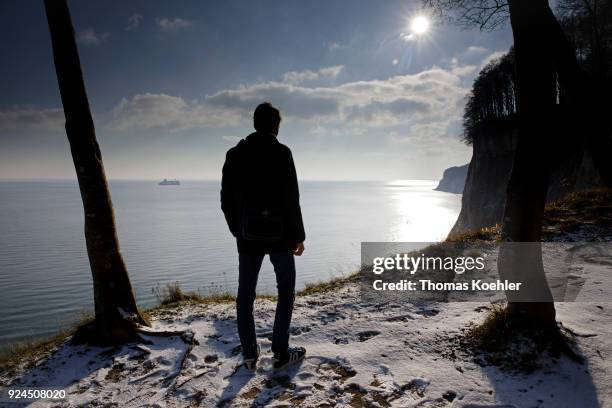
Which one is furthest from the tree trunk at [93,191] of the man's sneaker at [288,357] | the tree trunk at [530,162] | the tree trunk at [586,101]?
the tree trunk at [586,101]

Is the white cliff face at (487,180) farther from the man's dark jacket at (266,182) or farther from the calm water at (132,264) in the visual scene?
the man's dark jacket at (266,182)

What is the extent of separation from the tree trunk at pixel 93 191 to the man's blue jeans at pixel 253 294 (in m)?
1.90

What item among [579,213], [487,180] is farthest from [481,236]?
[487,180]

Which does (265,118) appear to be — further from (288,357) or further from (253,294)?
(288,357)

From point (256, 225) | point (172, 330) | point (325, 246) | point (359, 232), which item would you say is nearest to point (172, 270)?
point (325, 246)

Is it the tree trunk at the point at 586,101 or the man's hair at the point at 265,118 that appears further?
the man's hair at the point at 265,118

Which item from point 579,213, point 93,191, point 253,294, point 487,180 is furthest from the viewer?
point 487,180

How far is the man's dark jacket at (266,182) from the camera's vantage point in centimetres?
320

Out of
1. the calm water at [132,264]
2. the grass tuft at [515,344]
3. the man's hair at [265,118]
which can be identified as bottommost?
the calm water at [132,264]

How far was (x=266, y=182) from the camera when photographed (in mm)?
3197

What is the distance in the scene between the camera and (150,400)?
3227mm

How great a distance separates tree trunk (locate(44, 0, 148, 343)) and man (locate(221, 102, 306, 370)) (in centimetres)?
214

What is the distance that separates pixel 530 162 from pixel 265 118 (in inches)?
111

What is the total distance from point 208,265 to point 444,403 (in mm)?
37031
